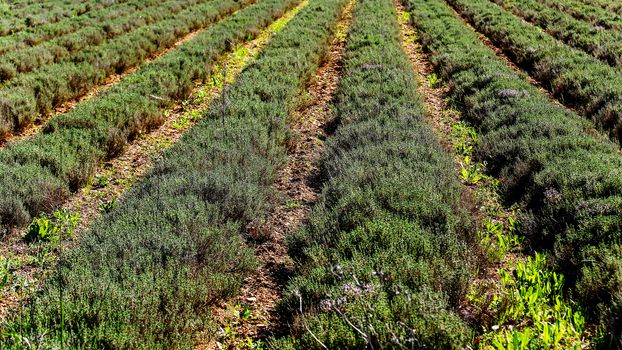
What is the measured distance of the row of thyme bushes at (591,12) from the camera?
17.9 meters

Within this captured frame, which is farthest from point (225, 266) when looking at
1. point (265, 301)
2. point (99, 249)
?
point (99, 249)

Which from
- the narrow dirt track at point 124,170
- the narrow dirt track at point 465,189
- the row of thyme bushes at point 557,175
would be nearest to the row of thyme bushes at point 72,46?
the narrow dirt track at point 124,170

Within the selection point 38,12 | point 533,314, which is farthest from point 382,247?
point 38,12

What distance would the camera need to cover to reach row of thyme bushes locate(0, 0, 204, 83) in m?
12.3

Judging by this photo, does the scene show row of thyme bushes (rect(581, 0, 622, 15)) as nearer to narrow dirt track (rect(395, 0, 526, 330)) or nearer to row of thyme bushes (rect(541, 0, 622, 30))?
row of thyme bushes (rect(541, 0, 622, 30))

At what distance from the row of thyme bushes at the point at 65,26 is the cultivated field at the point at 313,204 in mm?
2595

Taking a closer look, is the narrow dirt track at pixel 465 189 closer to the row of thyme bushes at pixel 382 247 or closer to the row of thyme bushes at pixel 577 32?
the row of thyme bushes at pixel 382 247

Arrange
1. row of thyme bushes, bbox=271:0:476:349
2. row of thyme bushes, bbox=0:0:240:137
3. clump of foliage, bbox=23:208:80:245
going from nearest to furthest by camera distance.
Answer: row of thyme bushes, bbox=271:0:476:349, clump of foliage, bbox=23:208:80:245, row of thyme bushes, bbox=0:0:240:137

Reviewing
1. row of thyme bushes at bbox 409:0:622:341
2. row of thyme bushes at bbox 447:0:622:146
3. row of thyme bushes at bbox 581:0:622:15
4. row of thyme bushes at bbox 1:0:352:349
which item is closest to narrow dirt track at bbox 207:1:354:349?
row of thyme bushes at bbox 1:0:352:349

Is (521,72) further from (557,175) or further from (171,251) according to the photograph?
(171,251)

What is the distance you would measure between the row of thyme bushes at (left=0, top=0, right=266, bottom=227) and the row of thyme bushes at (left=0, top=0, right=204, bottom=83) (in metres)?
2.97

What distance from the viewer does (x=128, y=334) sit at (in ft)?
10.6

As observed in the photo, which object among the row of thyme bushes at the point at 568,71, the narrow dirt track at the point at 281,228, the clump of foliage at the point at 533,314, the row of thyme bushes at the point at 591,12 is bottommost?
the row of thyme bushes at the point at 591,12

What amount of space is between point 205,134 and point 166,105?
328cm
